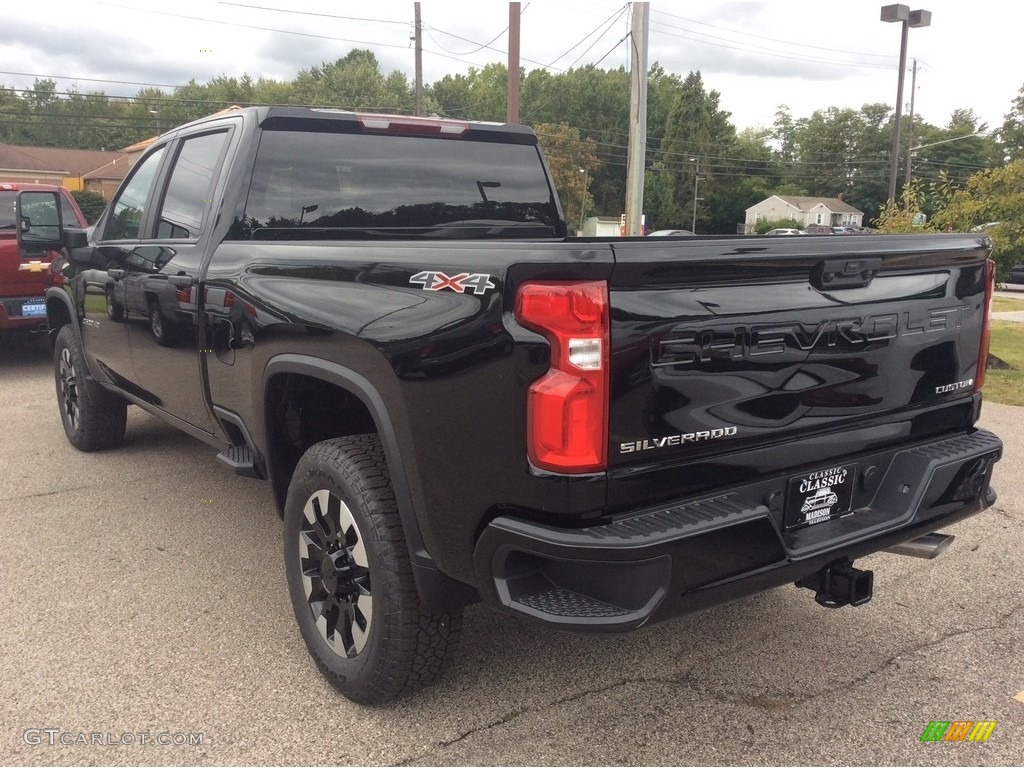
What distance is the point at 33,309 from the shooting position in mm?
8219

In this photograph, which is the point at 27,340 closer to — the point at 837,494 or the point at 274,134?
the point at 274,134

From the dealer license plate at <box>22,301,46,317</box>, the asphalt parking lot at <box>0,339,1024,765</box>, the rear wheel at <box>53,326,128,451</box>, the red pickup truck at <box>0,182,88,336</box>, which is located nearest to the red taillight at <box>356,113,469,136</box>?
the asphalt parking lot at <box>0,339,1024,765</box>

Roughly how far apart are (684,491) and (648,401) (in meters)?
0.29

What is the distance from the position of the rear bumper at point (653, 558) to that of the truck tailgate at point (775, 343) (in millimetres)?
108

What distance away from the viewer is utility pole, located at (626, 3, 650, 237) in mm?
10852

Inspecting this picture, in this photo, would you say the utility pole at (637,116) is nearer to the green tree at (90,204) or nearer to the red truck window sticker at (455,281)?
the red truck window sticker at (455,281)

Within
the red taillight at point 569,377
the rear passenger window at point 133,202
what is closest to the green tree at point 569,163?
the rear passenger window at point 133,202

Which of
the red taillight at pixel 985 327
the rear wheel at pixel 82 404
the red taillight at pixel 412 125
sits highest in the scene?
the red taillight at pixel 412 125

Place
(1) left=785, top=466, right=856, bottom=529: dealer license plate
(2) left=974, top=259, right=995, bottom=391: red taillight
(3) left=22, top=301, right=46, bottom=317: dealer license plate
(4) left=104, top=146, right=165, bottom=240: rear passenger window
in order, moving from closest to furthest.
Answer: (1) left=785, top=466, right=856, bottom=529: dealer license plate, (2) left=974, top=259, right=995, bottom=391: red taillight, (4) left=104, top=146, right=165, bottom=240: rear passenger window, (3) left=22, top=301, right=46, bottom=317: dealer license plate

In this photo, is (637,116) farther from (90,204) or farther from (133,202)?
(90,204)

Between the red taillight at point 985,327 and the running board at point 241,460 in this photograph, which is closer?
the red taillight at point 985,327

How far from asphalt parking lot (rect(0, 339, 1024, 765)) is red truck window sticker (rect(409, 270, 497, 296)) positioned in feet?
4.55

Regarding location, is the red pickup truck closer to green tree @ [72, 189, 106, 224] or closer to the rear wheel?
the rear wheel

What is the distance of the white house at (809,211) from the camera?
76000 mm
